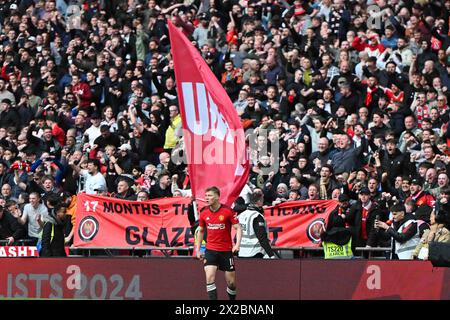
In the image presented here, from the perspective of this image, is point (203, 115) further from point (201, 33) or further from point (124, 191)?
point (201, 33)

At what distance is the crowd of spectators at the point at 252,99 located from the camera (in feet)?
70.4

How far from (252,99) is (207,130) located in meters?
4.52

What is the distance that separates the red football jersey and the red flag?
131 centimetres

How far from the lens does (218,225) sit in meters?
17.7

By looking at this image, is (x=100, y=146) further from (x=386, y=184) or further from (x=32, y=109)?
(x=386, y=184)

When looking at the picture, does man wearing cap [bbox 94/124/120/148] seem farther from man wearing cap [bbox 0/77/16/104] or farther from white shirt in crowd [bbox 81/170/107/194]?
man wearing cap [bbox 0/77/16/104]

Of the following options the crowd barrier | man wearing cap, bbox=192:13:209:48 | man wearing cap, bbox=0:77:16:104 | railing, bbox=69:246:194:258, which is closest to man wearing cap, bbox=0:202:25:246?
railing, bbox=69:246:194:258

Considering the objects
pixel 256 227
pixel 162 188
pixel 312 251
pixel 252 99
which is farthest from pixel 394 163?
pixel 162 188

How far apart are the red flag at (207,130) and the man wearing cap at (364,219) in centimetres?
171

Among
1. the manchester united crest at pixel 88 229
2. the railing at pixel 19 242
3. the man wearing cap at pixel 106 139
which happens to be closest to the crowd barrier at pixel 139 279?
the manchester united crest at pixel 88 229

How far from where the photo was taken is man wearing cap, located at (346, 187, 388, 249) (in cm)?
1925

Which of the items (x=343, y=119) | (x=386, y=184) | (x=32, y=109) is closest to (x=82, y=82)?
(x=32, y=109)
